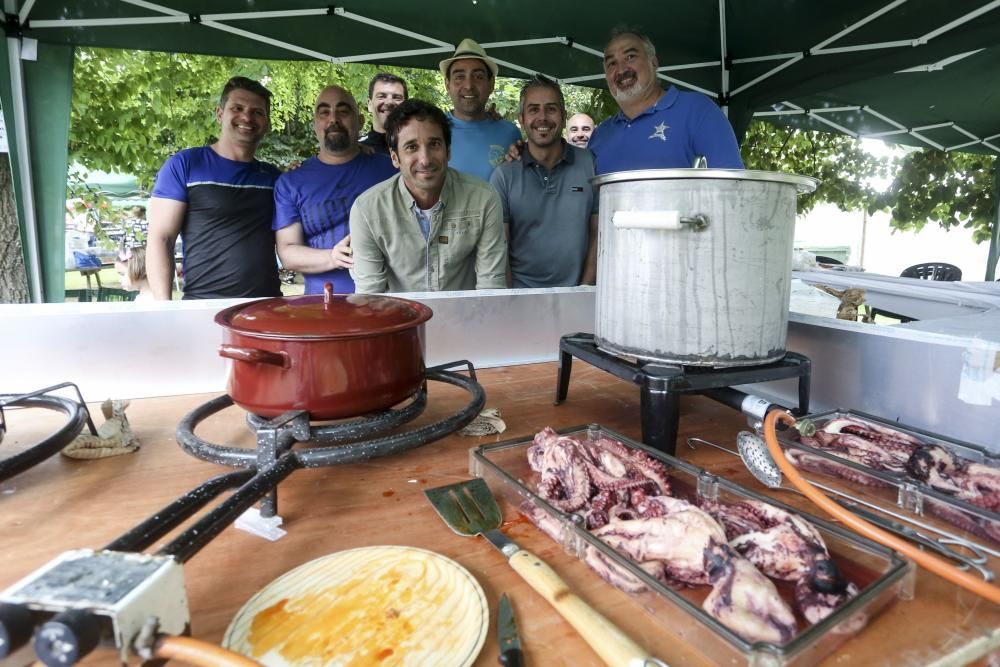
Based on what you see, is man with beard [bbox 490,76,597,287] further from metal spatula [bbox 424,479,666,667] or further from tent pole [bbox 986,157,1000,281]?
tent pole [bbox 986,157,1000,281]

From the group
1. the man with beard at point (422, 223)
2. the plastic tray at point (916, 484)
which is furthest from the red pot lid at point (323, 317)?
the man with beard at point (422, 223)

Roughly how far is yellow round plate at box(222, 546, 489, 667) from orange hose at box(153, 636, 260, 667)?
11 cm

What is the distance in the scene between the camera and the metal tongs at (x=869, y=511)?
0.59 meters

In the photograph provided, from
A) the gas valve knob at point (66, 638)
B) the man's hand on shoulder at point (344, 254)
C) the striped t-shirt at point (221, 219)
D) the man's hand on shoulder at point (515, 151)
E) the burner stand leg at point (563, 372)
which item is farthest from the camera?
the man's hand on shoulder at point (515, 151)

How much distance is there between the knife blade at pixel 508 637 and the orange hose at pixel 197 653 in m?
0.20

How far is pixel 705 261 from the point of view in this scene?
861 millimetres

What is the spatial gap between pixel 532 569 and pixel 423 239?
1.34 meters

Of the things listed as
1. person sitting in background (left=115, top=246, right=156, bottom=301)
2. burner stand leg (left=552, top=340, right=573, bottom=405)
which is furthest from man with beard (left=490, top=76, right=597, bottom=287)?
person sitting in background (left=115, top=246, right=156, bottom=301)

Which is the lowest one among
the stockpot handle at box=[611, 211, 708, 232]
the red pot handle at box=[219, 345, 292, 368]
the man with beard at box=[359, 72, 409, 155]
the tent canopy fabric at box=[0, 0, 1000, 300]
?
the red pot handle at box=[219, 345, 292, 368]

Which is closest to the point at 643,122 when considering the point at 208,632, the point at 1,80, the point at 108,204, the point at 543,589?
the point at 543,589

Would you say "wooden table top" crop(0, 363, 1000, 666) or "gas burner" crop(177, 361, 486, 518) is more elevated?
"gas burner" crop(177, 361, 486, 518)

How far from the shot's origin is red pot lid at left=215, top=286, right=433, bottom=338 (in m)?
0.76

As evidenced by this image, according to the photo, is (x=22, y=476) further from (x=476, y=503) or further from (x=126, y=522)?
(x=476, y=503)

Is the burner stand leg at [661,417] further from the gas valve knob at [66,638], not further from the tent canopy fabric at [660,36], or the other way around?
the tent canopy fabric at [660,36]
